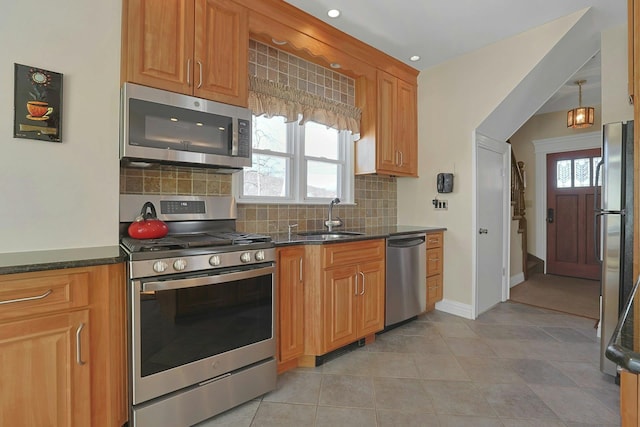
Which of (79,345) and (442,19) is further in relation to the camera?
(442,19)

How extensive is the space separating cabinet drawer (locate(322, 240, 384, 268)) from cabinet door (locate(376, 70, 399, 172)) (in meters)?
0.99

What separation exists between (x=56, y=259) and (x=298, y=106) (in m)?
2.10

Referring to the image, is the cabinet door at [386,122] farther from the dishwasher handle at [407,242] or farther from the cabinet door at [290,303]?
the cabinet door at [290,303]

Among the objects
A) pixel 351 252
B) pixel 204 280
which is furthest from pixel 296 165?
pixel 204 280

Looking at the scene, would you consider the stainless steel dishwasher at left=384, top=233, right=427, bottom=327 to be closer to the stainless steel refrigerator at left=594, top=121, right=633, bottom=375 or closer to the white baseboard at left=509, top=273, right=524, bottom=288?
the stainless steel refrigerator at left=594, top=121, right=633, bottom=375

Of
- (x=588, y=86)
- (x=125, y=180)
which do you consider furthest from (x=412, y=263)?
(x=588, y=86)

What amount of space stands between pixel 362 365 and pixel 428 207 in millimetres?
2036

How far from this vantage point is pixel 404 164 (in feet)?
11.7

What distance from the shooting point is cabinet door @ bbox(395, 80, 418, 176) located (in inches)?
138

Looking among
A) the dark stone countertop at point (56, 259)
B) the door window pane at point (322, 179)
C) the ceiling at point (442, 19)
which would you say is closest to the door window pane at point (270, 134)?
the door window pane at point (322, 179)

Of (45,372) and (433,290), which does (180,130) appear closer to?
(45,372)

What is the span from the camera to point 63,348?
1330 millimetres

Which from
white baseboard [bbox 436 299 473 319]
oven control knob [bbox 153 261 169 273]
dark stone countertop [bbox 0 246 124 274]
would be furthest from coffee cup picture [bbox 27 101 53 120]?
white baseboard [bbox 436 299 473 319]

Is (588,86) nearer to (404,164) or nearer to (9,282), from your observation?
(404,164)
